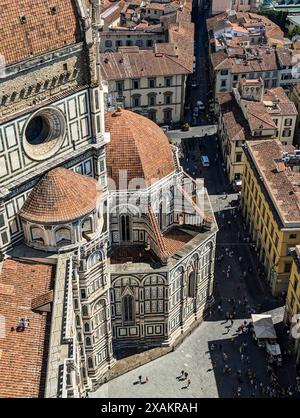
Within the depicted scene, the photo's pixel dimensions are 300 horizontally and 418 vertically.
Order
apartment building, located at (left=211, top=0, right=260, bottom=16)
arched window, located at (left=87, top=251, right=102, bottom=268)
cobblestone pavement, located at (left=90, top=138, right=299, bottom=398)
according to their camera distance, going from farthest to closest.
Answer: apartment building, located at (left=211, top=0, right=260, bottom=16) → cobblestone pavement, located at (left=90, top=138, right=299, bottom=398) → arched window, located at (left=87, top=251, right=102, bottom=268)

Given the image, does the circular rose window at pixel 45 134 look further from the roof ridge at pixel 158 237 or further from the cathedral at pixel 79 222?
the roof ridge at pixel 158 237

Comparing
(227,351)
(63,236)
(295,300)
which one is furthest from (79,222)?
(295,300)

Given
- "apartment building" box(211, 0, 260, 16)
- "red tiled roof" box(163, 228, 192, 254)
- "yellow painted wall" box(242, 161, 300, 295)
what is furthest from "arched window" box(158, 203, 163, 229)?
"apartment building" box(211, 0, 260, 16)

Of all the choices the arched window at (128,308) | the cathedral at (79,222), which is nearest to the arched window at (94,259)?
the cathedral at (79,222)

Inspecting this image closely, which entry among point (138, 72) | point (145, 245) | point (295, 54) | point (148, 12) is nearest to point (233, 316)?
point (145, 245)

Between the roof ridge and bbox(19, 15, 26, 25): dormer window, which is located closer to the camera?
bbox(19, 15, 26, 25): dormer window

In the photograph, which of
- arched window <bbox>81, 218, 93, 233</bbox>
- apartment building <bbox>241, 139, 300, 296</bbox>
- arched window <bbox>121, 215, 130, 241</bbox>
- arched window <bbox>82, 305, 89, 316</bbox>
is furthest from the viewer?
apartment building <bbox>241, 139, 300, 296</bbox>

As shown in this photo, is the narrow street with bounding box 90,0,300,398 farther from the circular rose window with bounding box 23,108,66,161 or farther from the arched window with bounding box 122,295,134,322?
the circular rose window with bounding box 23,108,66,161

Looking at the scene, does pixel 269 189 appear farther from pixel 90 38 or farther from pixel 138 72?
pixel 138 72
